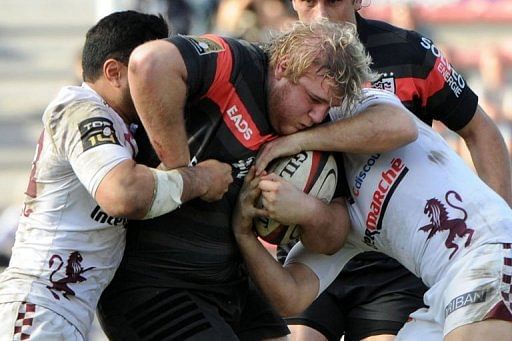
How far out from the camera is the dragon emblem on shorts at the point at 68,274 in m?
4.45

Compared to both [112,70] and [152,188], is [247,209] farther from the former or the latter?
[112,70]

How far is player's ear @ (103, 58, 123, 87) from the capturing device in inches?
180

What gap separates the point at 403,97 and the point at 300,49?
3.84 ft

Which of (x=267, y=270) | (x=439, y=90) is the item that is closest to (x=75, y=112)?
(x=267, y=270)

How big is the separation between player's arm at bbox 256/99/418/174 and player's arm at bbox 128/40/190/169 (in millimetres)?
421

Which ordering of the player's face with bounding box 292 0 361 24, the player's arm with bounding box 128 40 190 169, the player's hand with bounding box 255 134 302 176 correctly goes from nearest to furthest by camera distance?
1. the player's arm with bounding box 128 40 190 169
2. the player's hand with bounding box 255 134 302 176
3. the player's face with bounding box 292 0 361 24

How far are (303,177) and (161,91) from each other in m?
0.73

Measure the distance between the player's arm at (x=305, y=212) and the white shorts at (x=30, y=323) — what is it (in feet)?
2.99

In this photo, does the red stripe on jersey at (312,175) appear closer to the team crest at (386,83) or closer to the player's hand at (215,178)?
the player's hand at (215,178)

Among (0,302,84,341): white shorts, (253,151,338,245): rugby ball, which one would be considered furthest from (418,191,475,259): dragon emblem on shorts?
(0,302,84,341): white shorts

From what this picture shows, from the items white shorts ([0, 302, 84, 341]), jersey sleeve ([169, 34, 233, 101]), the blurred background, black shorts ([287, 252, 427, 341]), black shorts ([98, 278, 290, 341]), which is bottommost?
the blurred background

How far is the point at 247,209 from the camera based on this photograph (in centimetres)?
455

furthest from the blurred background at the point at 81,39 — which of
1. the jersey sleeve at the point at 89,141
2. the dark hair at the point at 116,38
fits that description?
the jersey sleeve at the point at 89,141

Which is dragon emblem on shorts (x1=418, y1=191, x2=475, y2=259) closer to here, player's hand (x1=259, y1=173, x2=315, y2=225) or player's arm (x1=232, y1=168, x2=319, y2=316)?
player's hand (x1=259, y1=173, x2=315, y2=225)
